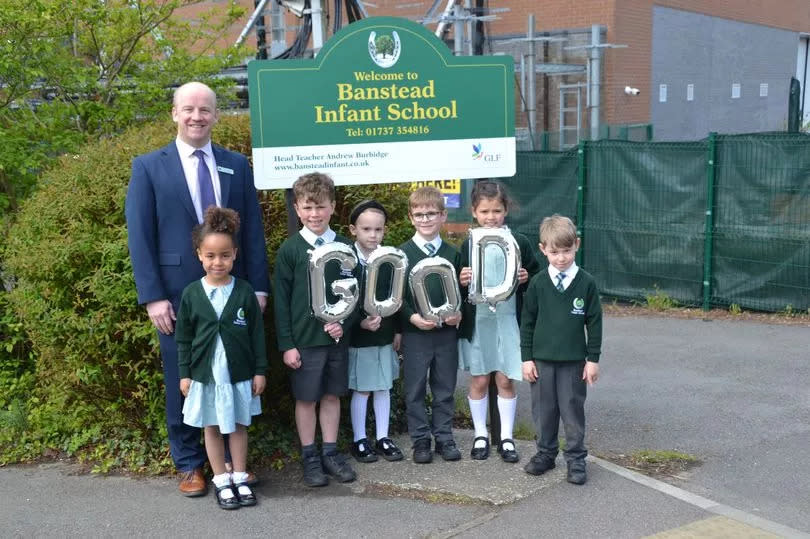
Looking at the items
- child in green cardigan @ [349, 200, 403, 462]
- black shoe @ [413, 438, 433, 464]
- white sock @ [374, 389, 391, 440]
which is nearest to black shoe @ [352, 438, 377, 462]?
child in green cardigan @ [349, 200, 403, 462]

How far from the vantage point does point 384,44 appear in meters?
5.45

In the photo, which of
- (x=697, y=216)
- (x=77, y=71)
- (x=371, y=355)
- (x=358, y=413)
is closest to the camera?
(x=371, y=355)

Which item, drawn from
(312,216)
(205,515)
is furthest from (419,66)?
(205,515)

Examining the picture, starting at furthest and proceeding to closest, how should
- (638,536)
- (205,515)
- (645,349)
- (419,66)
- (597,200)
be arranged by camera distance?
(597,200), (645,349), (419,66), (205,515), (638,536)

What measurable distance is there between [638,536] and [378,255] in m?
1.92

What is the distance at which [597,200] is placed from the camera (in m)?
12.2

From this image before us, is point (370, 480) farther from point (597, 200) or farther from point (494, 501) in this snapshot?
point (597, 200)

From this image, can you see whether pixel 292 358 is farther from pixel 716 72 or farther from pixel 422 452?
pixel 716 72

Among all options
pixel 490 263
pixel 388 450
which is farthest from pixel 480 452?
pixel 490 263

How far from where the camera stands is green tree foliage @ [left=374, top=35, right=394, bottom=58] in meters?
5.43

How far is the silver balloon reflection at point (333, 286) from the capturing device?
4.80m

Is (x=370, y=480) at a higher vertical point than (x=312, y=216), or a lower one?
lower

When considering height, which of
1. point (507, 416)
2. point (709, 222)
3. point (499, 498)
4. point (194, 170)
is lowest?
point (499, 498)

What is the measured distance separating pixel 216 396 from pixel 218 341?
0.28 metres
